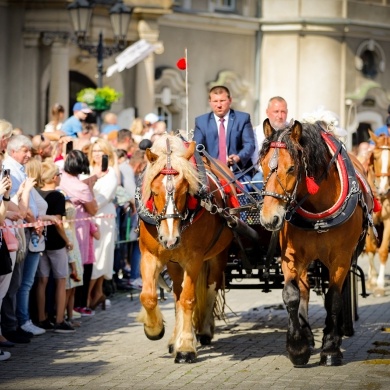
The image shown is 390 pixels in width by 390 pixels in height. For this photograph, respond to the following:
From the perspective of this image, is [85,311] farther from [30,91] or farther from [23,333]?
[30,91]

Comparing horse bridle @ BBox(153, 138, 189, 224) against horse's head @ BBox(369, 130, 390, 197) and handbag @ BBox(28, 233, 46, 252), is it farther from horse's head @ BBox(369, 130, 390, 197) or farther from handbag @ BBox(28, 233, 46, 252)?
horse's head @ BBox(369, 130, 390, 197)

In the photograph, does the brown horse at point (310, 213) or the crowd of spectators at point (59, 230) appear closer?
the brown horse at point (310, 213)

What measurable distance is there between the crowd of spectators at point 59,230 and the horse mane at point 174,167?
1.18 metres

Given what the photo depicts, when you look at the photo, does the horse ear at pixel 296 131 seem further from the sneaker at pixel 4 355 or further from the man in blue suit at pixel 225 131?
the sneaker at pixel 4 355

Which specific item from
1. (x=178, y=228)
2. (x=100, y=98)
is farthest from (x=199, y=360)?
(x=100, y=98)

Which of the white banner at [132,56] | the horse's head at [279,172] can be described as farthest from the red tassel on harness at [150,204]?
the white banner at [132,56]

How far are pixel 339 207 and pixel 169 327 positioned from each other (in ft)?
Result: 11.1

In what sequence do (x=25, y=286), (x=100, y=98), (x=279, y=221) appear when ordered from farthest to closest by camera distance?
(x=100, y=98), (x=25, y=286), (x=279, y=221)

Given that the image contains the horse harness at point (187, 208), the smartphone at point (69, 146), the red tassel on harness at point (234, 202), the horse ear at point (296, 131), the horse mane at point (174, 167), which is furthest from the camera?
the smartphone at point (69, 146)

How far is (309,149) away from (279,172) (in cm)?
43

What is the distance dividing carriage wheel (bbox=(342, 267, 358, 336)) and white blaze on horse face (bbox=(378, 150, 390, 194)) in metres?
3.65

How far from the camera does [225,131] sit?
13180mm

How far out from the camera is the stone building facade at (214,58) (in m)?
29.4

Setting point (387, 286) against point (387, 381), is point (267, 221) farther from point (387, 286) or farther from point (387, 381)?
point (387, 286)
